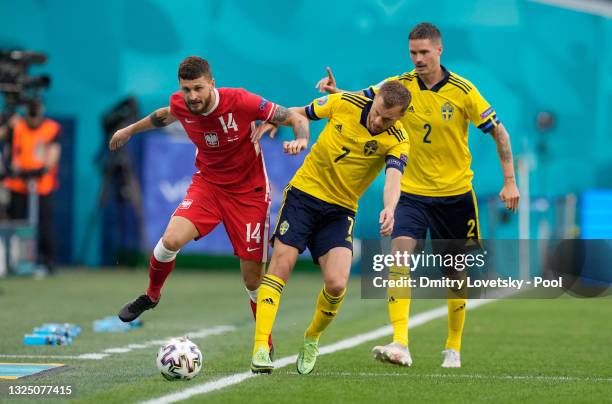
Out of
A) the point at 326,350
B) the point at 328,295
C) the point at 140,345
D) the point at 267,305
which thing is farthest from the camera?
the point at 140,345

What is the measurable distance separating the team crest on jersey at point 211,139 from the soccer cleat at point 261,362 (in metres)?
1.69

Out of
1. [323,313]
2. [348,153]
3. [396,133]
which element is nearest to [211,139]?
[348,153]

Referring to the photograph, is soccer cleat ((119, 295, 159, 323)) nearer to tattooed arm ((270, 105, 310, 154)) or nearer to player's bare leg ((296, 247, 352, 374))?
player's bare leg ((296, 247, 352, 374))

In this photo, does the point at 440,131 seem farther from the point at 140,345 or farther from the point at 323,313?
the point at 140,345

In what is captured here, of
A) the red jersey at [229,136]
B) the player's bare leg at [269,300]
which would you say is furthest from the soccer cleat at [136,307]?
the player's bare leg at [269,300]

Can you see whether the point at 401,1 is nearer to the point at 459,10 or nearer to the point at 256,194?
the point at 459,10

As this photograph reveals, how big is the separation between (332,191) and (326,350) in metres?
1.79

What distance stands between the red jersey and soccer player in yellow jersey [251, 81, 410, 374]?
441mm

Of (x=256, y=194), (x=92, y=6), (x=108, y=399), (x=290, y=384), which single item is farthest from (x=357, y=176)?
(x=92, y=6)

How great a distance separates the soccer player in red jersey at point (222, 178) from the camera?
8594 millimetres

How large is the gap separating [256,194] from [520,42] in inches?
548

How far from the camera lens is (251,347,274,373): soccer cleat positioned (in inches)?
304

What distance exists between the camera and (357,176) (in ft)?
27.6

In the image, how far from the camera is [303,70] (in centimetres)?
2212
